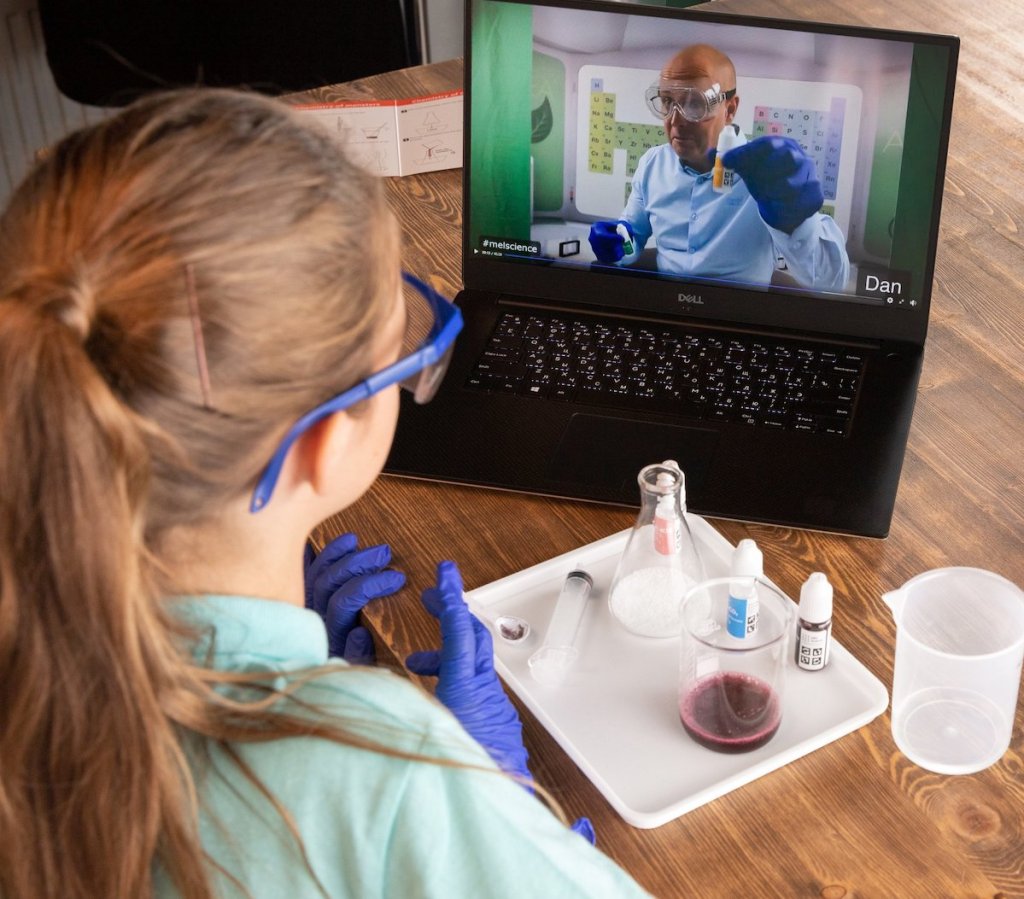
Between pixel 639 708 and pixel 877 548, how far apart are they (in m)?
0.28

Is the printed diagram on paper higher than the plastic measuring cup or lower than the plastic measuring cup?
higher

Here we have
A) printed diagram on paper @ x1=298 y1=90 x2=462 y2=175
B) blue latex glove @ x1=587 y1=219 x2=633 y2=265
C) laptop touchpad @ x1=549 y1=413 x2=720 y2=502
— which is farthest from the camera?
printed diagram on paper @ x1=298 y1=90 x2=462 y2=175

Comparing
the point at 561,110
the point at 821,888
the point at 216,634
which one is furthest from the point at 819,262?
the point at 216,634

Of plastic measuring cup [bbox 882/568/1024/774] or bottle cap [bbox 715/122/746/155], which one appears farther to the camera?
bottle cap [bbox 715/122/746/155]

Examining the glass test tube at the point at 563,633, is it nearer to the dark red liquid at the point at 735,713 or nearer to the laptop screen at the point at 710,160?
the dark red liquid at the point at 735,713

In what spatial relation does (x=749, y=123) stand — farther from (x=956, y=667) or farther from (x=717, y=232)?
(x=956, y=667)

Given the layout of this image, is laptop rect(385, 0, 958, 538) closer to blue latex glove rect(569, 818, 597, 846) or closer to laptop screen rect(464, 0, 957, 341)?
laptop screen rect(464, 0, 957, 341)

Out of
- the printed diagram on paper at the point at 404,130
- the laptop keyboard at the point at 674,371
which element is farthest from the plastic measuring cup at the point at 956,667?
the printed diagram on paper at the point at 404,130

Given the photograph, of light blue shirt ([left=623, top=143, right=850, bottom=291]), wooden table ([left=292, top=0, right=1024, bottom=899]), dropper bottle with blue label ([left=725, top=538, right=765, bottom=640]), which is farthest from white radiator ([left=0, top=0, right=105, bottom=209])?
dropper bottle with blue label ([left=725, top=538, right=765, bottom=640])

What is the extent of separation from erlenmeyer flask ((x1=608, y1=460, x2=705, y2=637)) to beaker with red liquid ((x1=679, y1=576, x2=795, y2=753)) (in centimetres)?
8

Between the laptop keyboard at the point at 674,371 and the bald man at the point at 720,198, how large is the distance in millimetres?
73

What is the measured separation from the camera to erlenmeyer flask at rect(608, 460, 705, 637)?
103 centimetres

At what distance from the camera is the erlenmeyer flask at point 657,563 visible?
1033mm

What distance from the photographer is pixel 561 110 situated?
1331 millimetres
